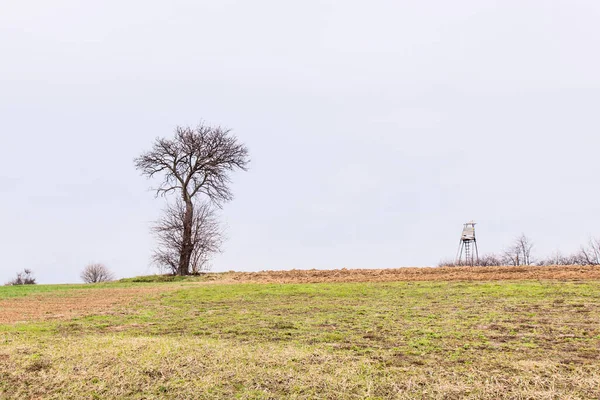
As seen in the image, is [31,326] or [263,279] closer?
[31,326]

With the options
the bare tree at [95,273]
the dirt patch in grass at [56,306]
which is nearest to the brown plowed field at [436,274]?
the dirt patch in grass at [56,306]

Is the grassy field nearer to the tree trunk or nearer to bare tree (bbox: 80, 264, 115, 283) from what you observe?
the tree trunk

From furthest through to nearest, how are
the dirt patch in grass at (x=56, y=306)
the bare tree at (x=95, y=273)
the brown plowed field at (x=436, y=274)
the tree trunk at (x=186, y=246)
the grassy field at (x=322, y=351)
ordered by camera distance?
the bare tree at (x=95, y=273)
the tree trunk at (x=186, y=246)
the brown plowed field at (x=436, y=274)
the dirt patch in grass at (x=56, y=306)
the grassy field at (x=322, y=351)

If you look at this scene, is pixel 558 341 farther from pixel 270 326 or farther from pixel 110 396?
pixel 110 396

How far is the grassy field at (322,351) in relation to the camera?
22.0 ft

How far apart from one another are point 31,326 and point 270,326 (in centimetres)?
637

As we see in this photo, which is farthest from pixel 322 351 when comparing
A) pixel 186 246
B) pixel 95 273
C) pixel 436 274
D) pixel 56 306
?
pixel 95 273

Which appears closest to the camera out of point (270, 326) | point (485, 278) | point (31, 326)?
point (270, 326)

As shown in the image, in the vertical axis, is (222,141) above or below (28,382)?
above

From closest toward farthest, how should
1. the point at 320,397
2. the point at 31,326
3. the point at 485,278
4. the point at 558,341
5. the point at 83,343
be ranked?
1. the point at 320,397
2. the point at 558,341
3. the point at 83,343
4. the point at 31,326
5. the point at 485,278

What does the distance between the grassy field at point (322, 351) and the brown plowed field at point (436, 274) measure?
15.4 ft

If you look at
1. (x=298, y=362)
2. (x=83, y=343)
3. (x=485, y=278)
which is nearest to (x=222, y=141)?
(x=485, y=278)

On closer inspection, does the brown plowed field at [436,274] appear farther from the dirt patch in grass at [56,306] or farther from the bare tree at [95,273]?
the bare tree at [95,273]

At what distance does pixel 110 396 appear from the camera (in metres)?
7.12
